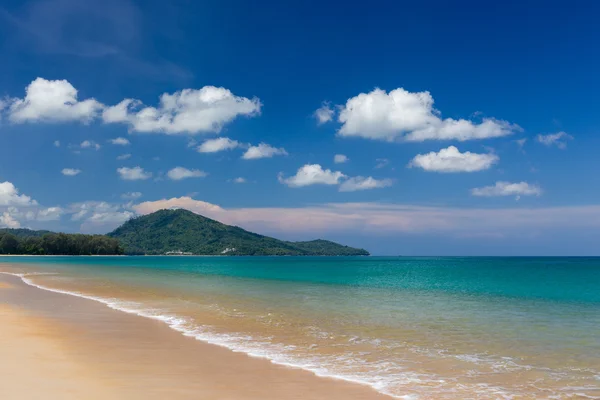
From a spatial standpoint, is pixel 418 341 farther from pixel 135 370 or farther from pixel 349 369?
pixel 135 370

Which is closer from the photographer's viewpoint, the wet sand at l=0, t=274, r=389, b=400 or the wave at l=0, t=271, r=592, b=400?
the wet sand at l=0, t=274, r=389, b=400

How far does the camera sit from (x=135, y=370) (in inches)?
→ 423

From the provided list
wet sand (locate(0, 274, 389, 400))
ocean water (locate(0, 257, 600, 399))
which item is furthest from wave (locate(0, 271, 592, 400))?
wet sand (locate(0, 274, 389, 400))

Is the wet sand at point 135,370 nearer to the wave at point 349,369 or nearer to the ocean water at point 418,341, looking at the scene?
the wave at point 349,369

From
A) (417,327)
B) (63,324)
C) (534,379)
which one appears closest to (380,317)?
(417,327)

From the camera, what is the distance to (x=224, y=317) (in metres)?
21.5

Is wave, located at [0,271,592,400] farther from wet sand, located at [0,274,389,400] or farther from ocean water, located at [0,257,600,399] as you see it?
wet sand, located at [0,274,389,400]

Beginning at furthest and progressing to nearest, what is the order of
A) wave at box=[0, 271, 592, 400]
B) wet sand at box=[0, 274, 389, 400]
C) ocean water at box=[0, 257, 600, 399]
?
1. ocean water at box=[0, 257, 600, 399]
2. wave at box=[0, 271, 592, 400]
3. wet sand at box=[0, 274, 389, 400]

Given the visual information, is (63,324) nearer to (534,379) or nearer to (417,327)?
(417,327)

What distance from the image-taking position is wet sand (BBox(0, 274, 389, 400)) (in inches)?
355

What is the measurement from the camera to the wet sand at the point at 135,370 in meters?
9.01

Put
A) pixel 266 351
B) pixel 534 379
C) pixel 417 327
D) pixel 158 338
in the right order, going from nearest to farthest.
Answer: pixel 534 379 < pixel 266 351 < pixel 158 338 < pixel 417 327

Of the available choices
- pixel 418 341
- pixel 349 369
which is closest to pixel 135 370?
pixel 349 369

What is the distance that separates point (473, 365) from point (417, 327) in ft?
22.5
